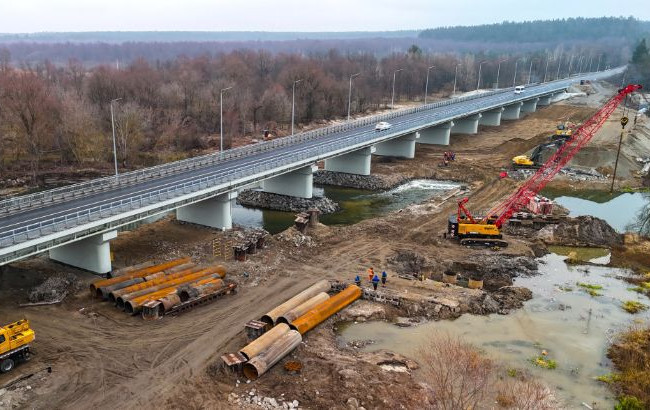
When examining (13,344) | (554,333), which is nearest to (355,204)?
(554,333)

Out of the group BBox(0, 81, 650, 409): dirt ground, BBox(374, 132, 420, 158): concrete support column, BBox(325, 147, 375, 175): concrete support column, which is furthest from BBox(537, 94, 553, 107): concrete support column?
BBox(0, 81, 650, 409): dirt ground

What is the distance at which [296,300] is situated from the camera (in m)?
32.3

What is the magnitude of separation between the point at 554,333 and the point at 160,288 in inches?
942

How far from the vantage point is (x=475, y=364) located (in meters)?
22.1

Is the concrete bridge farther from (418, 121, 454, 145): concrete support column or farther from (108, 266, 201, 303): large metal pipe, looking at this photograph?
(418, 121, 454, 145): concrete support column

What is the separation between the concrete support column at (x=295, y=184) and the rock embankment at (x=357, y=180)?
1138 cm

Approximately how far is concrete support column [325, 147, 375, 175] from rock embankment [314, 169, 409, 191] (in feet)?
2.38

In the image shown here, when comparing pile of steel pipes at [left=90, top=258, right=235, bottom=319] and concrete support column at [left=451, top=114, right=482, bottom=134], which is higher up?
concrete support column at [left=451, top=114, right=482, bottom=134]

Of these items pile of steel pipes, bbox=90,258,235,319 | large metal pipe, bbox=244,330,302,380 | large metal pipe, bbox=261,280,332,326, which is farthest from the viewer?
pile of steel pipes, bbox=90,258,235,319

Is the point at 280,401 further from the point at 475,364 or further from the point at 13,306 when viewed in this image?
the point at 13,306

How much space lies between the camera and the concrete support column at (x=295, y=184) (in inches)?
2277

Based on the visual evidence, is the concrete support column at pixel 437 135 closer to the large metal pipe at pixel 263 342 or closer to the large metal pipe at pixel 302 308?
the large metal pipe at pixel 302 308

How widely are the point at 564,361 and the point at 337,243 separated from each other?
21.3m

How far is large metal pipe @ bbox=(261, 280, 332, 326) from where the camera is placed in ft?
98.4
